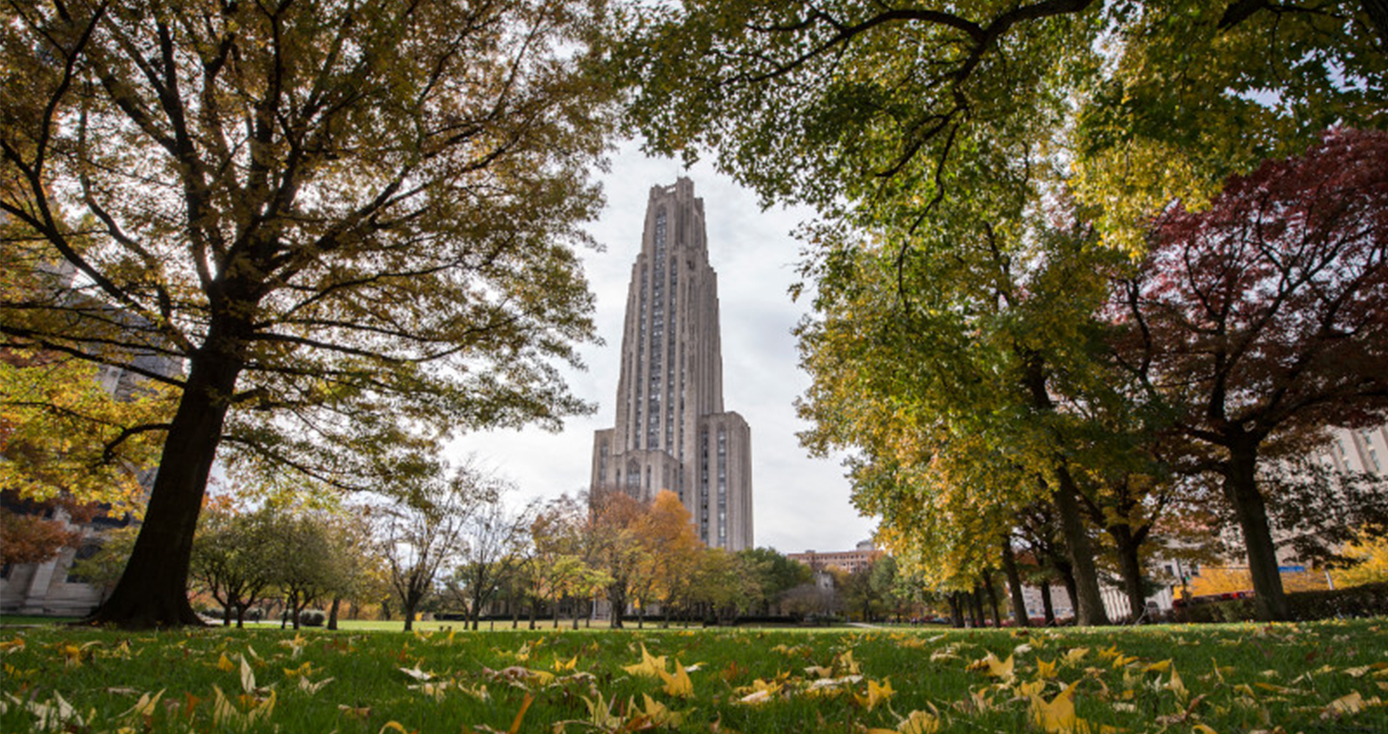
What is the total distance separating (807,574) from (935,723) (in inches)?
3958

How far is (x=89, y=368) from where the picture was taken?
11750 mm

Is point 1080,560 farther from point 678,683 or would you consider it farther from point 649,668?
point 678,683

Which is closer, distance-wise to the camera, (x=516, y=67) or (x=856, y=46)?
(x=856, y=46)

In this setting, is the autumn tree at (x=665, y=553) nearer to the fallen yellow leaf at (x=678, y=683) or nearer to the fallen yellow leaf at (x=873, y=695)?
the fallen yellow leaf at (x=678, y=683)

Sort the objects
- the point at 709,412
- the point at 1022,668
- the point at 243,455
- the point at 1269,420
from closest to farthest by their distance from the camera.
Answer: the point at 1022,668 → the point at 243,455 → the point at 1269,420 → the point at 709,412

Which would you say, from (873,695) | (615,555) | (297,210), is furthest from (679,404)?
(873,695)

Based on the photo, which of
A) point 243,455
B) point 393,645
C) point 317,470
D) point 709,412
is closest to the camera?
point 393,645

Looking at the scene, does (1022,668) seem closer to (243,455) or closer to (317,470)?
(317,470)

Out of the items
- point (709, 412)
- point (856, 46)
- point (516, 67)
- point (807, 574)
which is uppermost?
point (709, 412)

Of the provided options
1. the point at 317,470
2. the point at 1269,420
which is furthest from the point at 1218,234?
the point at 317,470

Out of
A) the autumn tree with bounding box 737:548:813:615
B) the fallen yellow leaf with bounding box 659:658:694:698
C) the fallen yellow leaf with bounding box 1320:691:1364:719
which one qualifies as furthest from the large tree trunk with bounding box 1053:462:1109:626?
the autumn tree with bounding box 737:548:813:615

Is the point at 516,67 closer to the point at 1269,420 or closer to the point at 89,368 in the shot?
the point at 89,368

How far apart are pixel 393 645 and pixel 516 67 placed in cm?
993

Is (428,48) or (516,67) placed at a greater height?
(516,67)
